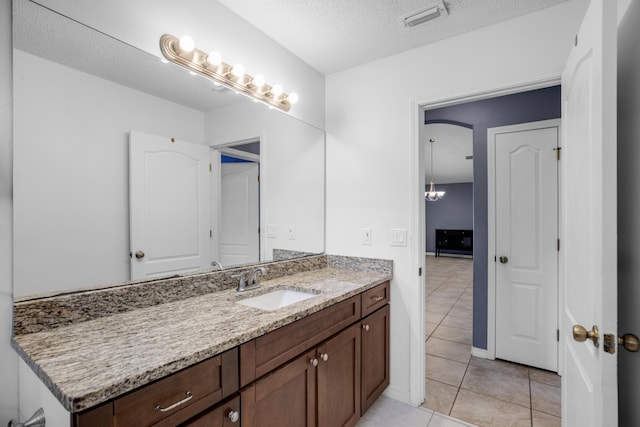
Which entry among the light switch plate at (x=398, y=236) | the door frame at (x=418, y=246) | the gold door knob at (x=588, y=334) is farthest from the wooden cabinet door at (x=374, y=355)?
the gold door knob at (x=588, y=334)

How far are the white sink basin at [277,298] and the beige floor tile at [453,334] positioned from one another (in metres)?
2.16

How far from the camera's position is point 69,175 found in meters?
1.17

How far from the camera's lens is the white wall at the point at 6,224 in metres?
1.03

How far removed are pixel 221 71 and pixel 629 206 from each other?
1877 mm

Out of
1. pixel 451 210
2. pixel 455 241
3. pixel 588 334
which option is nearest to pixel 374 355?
pixel 588 334

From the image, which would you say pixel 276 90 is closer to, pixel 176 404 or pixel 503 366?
pixel 176 404

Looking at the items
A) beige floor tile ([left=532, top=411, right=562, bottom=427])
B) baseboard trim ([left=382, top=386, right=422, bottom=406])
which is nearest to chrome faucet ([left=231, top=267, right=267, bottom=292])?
baseboard trim ([left=382, top=386, right=422, bottom=406])

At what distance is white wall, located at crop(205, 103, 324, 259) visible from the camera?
6.54 ft

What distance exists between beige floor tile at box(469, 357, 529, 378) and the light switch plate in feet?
4.69

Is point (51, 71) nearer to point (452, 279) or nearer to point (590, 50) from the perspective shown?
point (590, 50)

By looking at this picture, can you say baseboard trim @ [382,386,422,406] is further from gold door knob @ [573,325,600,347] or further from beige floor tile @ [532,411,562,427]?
gold door knob @ [573,325,600,347]

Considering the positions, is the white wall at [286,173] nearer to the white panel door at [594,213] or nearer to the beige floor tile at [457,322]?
the white panel door at [594,213]

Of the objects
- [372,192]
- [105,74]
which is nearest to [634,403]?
[372,192]

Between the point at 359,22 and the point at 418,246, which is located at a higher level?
the point at 359,22
